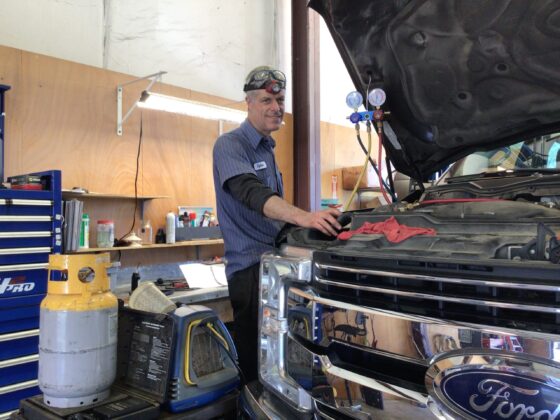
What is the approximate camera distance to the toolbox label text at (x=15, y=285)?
6.88ft

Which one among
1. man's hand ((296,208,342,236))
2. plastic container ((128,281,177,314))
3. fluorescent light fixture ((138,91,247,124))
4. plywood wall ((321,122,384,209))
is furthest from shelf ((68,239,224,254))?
man's hand ((296,208,342,236))

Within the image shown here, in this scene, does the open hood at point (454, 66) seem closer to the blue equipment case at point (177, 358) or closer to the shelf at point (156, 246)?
the blue equipment case at point (177, 358)

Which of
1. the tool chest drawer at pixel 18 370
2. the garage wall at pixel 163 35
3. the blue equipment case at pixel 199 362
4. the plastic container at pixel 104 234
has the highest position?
the garage wall at pixel 163 35

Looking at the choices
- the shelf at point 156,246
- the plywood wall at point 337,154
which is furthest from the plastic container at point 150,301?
the plywood wall at point 337,154

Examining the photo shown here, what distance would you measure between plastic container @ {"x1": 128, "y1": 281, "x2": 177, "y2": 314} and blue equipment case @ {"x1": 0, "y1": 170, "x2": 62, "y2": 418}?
2.93 feet

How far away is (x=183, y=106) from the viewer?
2.99 metres

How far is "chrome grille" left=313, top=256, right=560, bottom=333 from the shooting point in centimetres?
70

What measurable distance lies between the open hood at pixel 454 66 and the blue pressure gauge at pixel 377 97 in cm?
7

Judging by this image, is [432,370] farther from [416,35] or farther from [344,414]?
[416,35]

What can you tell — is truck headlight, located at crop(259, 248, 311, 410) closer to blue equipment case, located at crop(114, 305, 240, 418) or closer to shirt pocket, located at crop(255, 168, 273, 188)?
blue equipment case, located at crop(114, 305, 240, 418)

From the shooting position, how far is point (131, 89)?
3213 mm

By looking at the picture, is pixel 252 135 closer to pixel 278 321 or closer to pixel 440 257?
pixel 278 321

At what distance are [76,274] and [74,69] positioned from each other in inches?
84.9

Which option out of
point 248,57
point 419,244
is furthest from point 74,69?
point 419,244
